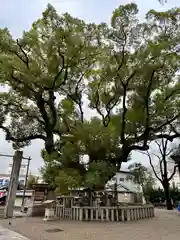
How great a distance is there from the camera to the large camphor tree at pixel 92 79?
800cm

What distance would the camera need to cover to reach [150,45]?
7.58 m

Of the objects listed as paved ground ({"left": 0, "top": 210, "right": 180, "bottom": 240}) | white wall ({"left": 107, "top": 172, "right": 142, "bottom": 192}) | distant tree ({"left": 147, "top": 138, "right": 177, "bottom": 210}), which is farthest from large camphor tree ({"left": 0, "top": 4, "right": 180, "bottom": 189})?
distant tree ({"left": 147, "top": 138, "right": 177, "bottom": 210})

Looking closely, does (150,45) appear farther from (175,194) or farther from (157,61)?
(175,194)

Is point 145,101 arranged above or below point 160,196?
above

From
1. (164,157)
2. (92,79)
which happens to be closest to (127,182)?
(164,157)

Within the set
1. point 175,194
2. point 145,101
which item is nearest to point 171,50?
point 145,101

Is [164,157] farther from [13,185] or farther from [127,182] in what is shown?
[13,185]

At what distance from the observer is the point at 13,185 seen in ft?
27.9

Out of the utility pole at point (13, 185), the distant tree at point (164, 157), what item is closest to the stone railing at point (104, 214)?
the utility pole at point (13, 185)

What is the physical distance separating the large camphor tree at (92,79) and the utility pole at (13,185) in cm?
143

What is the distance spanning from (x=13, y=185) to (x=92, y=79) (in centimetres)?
629

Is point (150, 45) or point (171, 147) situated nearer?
point (150, 45)

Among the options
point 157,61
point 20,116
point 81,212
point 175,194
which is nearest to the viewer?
point 81,212

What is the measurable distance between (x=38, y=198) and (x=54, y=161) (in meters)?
2.25
